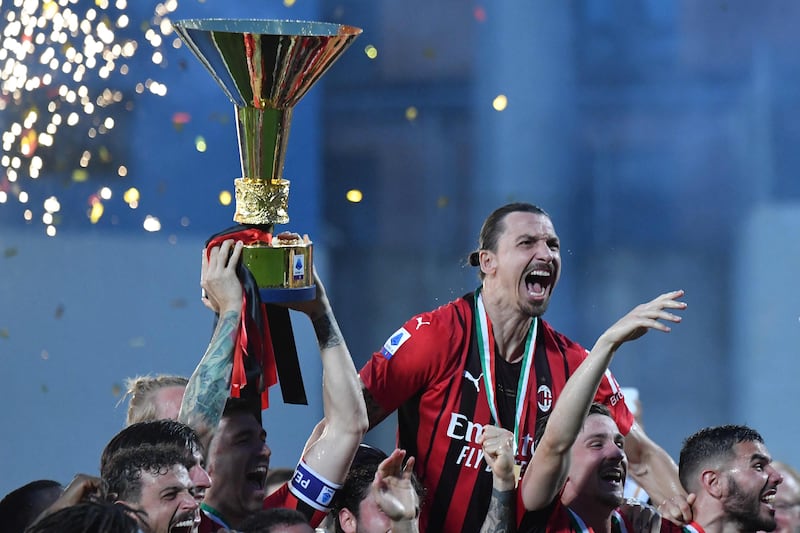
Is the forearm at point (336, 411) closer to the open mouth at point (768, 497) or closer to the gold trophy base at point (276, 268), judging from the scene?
the gold trophy base at point (276, 268)

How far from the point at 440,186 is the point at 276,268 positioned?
3217 mm

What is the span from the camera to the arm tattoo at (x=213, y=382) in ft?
9.78

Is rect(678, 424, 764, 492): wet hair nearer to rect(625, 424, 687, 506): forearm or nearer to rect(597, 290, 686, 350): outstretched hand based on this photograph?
rect(625, 424, 687, 506): forearm

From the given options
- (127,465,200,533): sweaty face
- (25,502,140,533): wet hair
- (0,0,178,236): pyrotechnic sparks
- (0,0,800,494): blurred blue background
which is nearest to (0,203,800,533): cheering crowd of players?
(127,465,200,533): sweaty face

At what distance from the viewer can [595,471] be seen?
11.0ft

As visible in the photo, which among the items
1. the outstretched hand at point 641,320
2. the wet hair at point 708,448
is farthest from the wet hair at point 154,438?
the wet hair at point 708,448

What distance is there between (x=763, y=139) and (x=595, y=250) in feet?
3.03

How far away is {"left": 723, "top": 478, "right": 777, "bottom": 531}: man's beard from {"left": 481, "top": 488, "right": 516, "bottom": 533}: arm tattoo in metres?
0.67

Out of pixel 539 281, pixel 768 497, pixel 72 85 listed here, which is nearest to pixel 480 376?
pixel 539 281

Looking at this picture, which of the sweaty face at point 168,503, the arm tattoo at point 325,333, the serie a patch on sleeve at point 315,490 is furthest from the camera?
the arm tattoo at point 325,333

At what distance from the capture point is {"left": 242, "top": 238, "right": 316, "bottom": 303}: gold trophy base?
10.4 feet

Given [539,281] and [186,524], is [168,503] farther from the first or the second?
[539,281]

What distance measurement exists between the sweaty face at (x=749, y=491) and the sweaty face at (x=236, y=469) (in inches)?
48.2

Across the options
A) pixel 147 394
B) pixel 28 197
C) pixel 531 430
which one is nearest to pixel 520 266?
pixel 531 430
